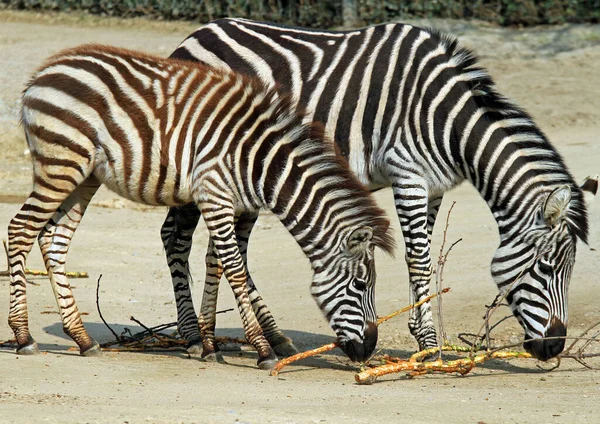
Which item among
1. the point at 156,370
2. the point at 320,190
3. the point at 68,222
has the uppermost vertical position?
the point at 320,190

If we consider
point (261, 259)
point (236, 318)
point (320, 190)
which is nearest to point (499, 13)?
point (261, 259)

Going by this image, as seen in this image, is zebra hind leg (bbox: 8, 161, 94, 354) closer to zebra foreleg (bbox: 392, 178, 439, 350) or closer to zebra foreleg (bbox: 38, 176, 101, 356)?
zebra foreleg (bbox: 38, 176, 101, 356)

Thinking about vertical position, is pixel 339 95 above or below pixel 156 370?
above

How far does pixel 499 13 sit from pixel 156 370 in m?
15.6

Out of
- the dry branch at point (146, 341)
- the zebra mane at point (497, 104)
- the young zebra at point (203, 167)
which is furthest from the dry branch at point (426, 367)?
the dry branch at point (146, 341)

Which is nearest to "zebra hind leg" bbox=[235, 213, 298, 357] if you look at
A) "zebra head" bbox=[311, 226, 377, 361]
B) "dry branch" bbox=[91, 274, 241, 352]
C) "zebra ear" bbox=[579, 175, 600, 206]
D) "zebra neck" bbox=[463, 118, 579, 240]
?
"dry branch" bbox=[91, 274, 241, 352]

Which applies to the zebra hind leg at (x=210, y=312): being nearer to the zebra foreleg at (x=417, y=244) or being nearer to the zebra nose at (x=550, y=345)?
the zebra foreleg at (x=417, y=244)

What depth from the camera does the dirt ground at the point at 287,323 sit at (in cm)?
556

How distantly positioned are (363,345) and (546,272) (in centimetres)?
149

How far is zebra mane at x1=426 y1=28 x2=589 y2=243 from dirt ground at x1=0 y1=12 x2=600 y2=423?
118 centimetres

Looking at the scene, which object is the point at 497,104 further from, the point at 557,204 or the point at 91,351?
the point at 91,351

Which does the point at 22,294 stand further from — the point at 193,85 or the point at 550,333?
the point at 550,333

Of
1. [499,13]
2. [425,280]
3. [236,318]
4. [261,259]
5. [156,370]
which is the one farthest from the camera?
[499,13]

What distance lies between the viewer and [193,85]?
753cm
